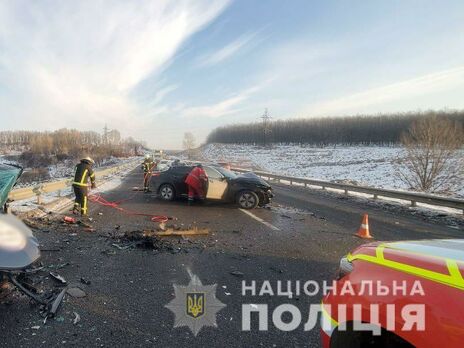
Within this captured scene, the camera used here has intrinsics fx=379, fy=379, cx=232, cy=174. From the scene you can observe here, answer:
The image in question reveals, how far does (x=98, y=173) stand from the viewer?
79.3 ft

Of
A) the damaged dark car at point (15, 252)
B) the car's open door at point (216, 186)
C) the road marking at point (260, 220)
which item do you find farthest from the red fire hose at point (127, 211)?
the damaged dark car at point (15, 252)

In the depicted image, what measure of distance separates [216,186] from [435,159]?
54.7 feet

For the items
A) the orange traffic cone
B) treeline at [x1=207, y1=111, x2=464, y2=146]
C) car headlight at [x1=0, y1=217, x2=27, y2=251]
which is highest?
treeline at [x1=207, y1=111, x2=464, y2=146]

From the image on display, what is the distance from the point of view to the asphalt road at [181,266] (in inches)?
146

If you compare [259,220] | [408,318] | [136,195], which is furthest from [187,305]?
[136,195]

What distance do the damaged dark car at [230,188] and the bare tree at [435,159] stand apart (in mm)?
14850

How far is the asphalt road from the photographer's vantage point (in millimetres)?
3697

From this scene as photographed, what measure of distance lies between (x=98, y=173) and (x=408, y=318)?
946 inches

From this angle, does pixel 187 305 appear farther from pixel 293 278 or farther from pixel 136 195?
pixel 136 195

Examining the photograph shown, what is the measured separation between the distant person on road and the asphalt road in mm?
1410

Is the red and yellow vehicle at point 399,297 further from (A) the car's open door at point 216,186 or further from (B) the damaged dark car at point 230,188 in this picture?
Result: (A) the car's open door at point 216,186

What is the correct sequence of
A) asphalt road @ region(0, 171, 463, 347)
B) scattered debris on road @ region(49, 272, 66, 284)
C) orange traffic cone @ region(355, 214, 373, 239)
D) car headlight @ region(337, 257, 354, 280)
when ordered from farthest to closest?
orange traffic cone @ region(355, 214, 373, 239)
scattered debris on road @ region(49, 272, 66, 284)
asphalt road @ region(0, 171, 463, 347)
car headlight @ region(337, 257, 354, 280)

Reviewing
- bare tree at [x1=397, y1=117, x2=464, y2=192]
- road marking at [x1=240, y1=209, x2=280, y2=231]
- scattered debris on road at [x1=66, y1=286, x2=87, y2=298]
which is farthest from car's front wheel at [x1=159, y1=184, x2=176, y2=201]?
bare tree at [x1=397, y1=117, x2=464, y2=192]

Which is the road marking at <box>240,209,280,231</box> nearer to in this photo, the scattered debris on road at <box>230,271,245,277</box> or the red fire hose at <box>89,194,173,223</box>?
the red fire hose at <box>89,194,173,223</box>
